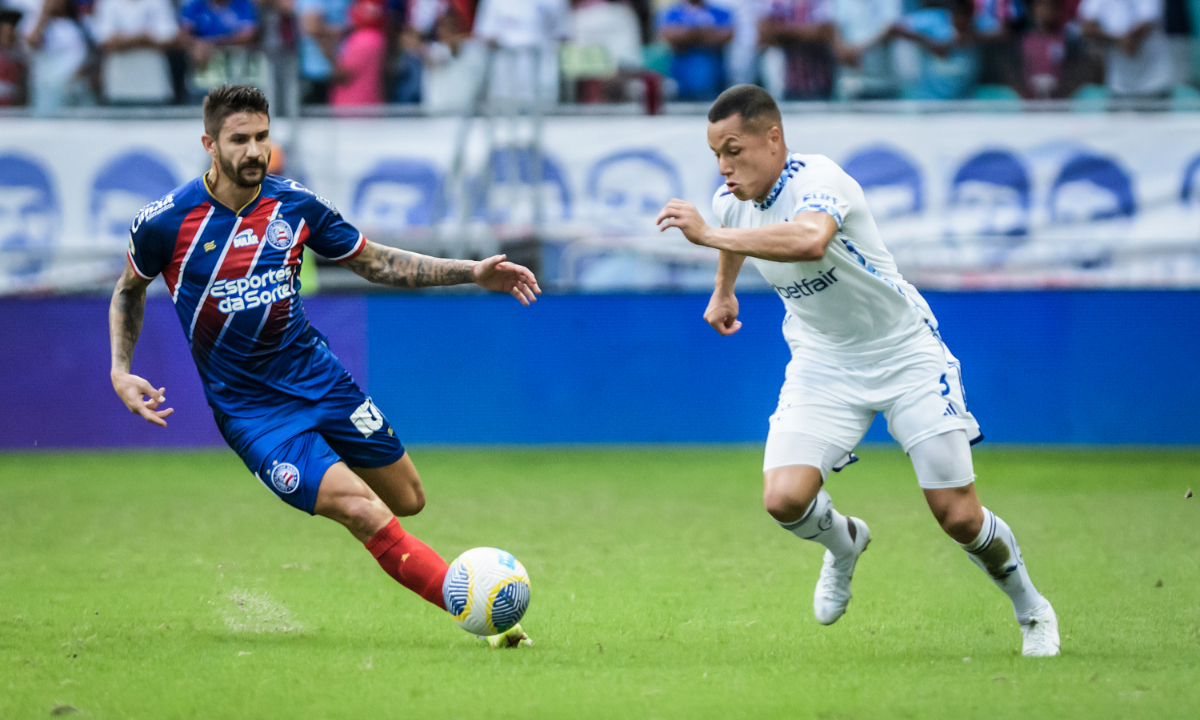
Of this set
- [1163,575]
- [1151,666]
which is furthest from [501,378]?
[1151,666]

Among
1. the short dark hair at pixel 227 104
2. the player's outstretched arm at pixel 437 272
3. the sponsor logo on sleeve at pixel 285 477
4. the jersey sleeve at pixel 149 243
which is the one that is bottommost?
the sponsor logo on sleeve at pixel 285 477

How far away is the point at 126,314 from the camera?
16.3 feet

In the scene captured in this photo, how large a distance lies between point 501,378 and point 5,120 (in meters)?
5.08

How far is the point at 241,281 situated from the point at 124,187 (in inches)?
283

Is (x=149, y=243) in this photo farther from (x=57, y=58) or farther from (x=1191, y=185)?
(x=1191, y=185)

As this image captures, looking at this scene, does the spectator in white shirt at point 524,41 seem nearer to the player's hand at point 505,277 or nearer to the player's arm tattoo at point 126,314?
the player's hand at point 505,277

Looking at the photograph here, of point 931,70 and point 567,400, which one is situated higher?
point 931,70

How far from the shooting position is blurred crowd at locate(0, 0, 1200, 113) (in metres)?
11.7

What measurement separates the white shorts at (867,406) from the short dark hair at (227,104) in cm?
234

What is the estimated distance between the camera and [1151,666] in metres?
4.38

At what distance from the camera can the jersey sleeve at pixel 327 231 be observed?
198 inches

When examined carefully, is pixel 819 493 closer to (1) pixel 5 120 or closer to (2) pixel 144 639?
(2) pixel 144 639

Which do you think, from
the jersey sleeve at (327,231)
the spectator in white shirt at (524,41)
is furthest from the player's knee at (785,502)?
the spectator in white shirt at (524,41)

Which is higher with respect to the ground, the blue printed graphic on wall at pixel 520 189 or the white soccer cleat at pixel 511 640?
the blue printed graphic on wall at pixel 520 189
